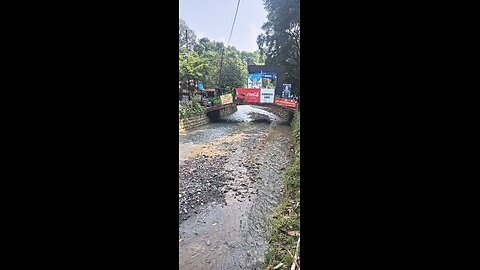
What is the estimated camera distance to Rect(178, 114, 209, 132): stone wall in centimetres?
789

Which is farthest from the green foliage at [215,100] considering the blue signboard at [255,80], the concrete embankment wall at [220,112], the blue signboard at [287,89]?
the blue signboard at [287,89]

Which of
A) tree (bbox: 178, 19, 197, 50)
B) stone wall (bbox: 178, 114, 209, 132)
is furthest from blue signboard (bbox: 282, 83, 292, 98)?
tree (bbox: 178, 19, 197, 50)

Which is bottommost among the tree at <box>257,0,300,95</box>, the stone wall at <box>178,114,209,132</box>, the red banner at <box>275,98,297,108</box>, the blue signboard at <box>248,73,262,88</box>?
the stone wall at <box>178,114,209,132</box>

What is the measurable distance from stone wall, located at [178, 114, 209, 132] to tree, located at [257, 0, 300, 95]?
8.32 ft

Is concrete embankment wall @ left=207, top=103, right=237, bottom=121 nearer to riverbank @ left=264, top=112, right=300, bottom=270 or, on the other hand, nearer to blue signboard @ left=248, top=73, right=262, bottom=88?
blue signboard @ left=248, top=73, right=262, bottom=88

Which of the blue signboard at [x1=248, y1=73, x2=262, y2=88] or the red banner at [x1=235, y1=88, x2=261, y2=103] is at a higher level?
the blue signboard at [x1=248, y1=73, x2=262, y2=88]

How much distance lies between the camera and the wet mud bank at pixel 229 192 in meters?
3.45

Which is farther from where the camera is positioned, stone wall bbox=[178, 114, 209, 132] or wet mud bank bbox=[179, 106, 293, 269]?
stone wall bbox=[178, 114, 209, 132]

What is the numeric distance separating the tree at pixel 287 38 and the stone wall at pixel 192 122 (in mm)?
2535

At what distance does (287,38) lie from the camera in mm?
8203
